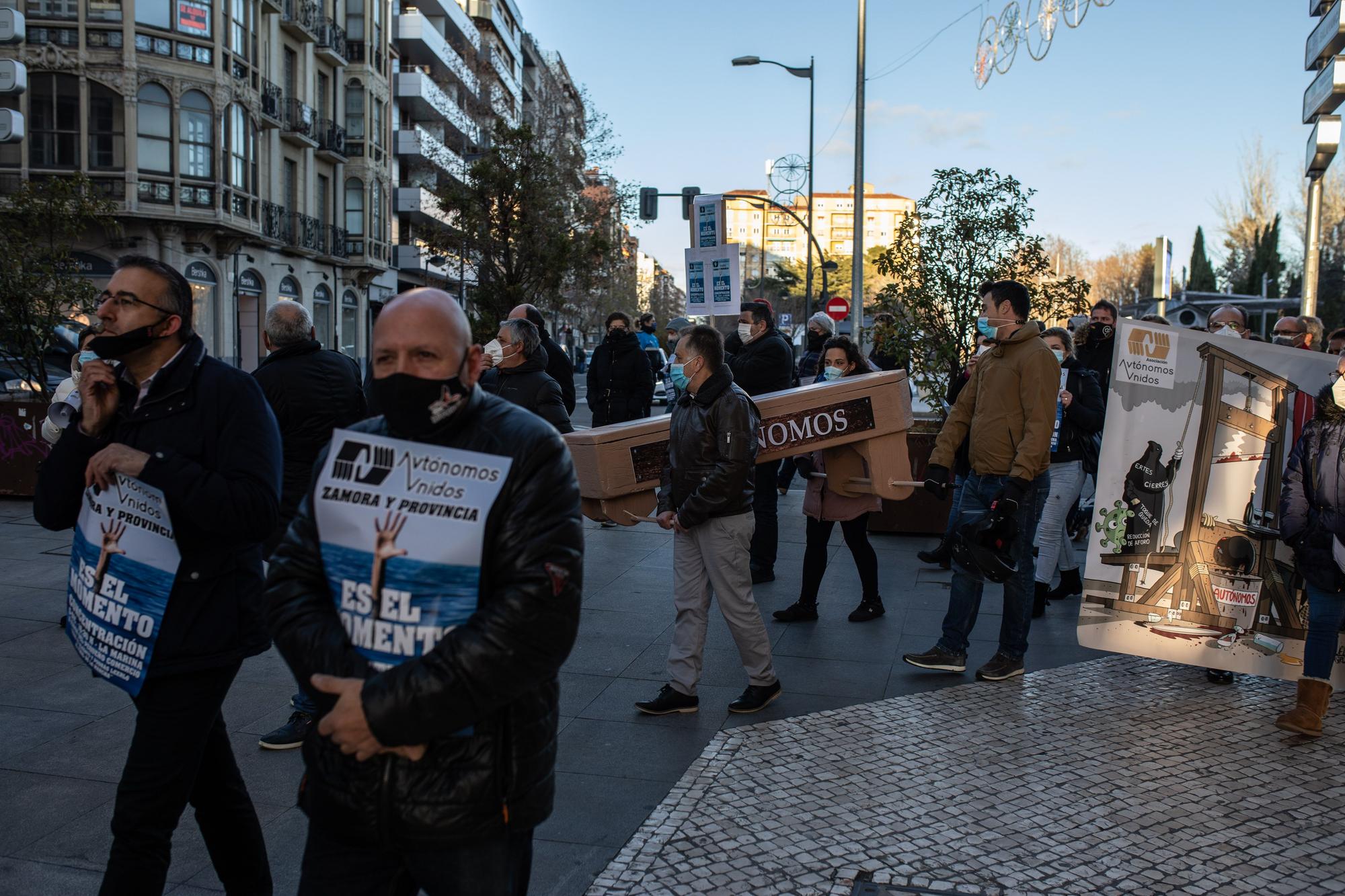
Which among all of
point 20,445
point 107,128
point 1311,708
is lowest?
point 1311,708

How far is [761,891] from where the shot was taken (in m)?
3.61

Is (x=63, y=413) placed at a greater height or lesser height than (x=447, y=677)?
greater

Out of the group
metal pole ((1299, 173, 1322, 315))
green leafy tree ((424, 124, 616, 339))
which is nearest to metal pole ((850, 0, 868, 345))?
green leafy tree ((424, 124, 616, 339))

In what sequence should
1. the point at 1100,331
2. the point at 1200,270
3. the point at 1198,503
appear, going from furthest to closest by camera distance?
the point at 1200,270
the point at 1100,331
the point at 1198,503

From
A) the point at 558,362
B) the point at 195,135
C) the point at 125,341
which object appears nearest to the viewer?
the point at 125,341

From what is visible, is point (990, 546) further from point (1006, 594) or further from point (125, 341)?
point (125, 341)

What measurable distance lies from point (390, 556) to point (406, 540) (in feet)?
0.14

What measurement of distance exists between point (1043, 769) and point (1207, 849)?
0.85m

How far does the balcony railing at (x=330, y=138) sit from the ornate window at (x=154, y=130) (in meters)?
8.70

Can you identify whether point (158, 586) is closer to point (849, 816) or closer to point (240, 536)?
point (240, 536)

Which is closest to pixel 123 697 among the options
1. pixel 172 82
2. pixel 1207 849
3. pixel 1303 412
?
pixel 1207 849

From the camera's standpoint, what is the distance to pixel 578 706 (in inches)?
220

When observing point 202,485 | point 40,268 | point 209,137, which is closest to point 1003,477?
point 202,485

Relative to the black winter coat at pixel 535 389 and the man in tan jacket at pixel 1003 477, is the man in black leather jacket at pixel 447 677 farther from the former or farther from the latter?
the black winter coat at pixel 535 389
